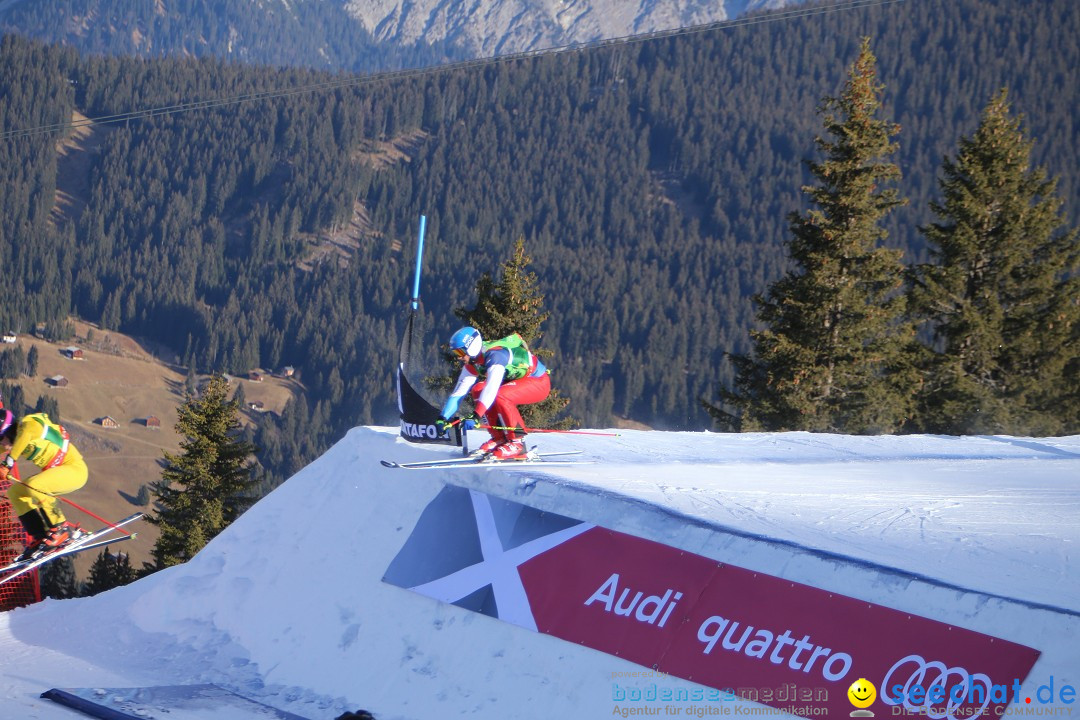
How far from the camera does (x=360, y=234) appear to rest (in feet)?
607

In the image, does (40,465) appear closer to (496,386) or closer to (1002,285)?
(496,386)

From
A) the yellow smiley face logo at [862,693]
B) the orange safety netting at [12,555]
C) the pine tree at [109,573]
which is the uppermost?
the yellow smiley face logo at [862,693]

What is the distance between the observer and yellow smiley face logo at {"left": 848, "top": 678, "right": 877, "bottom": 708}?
20.5ft

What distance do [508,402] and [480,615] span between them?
2812mm

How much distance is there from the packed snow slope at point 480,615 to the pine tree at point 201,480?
15864 millimetres

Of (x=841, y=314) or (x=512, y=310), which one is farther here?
(x=512, y=310)

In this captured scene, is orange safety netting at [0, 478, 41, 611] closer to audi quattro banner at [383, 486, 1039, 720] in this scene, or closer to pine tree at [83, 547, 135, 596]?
audi quattro banner at [383, 486, 1039, 720]

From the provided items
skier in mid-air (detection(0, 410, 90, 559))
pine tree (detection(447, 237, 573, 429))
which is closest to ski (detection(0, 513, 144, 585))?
skier in mid-air (detection(0, 410, 90, 559))

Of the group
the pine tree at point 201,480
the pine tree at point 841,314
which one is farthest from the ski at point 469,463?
the pine tree at point 201,480

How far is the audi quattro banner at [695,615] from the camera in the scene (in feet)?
20.2

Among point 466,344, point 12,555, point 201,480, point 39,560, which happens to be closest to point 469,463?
point 466,344

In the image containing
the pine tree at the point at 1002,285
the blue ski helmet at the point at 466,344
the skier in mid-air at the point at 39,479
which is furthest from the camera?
the pine tree at the point at 1002,285

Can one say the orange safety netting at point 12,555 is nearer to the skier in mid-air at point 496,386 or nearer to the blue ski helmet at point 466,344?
the skier in mid-air at point 496,386

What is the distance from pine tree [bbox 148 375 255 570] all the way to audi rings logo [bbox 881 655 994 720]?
69.3ft
